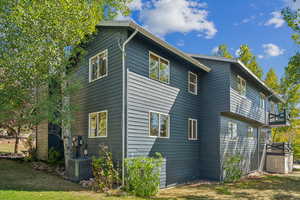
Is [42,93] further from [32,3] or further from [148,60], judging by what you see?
[148,60]

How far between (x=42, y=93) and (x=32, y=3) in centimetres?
375

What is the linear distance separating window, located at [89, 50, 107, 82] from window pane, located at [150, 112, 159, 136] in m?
2.76

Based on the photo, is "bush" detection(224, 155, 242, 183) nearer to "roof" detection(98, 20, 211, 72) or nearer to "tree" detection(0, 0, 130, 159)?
"roof" detection(98, 20, 211, 72)

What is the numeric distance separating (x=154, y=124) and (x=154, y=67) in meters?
2.51

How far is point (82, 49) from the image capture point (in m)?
11.4

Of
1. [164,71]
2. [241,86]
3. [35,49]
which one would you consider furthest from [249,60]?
[35,49]

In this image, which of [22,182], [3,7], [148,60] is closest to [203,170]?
[148,60]

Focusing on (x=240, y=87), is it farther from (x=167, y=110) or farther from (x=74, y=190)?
(x=74, y=190)

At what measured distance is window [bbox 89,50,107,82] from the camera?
10743 mm

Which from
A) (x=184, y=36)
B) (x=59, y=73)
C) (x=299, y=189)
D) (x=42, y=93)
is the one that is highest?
(x=184, y=36)

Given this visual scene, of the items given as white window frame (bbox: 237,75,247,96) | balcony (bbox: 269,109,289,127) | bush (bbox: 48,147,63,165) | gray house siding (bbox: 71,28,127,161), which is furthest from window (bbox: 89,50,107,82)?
balcony (bbox: 269,109,289,127)

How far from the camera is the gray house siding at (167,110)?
960 centimetres

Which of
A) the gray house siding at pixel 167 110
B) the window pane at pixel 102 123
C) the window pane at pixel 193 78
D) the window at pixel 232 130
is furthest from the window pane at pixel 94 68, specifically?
the window at pixel 232 130

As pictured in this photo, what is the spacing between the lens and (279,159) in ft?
60.6
